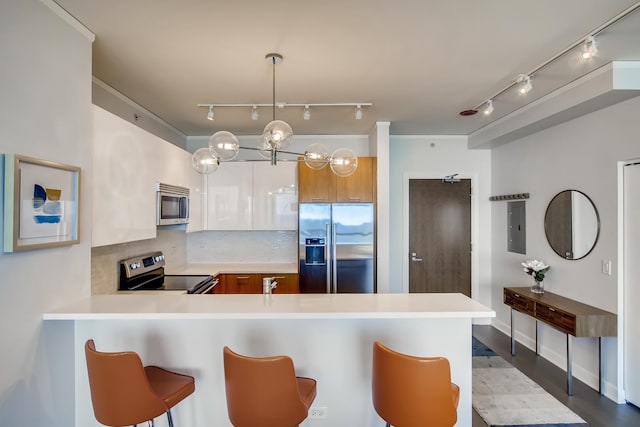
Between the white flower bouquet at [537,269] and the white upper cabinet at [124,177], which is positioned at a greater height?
the white upper cabinet at [124,177]

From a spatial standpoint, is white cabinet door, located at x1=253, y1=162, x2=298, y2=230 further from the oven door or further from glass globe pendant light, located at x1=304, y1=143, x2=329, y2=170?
glass globe pendant light, located at x1=304, y1=143, x2=329, y2=170

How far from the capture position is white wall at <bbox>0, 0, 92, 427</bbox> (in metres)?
→ 1.50

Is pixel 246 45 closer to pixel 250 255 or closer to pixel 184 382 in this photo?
pixel 184 382

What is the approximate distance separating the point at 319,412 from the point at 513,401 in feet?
5.88

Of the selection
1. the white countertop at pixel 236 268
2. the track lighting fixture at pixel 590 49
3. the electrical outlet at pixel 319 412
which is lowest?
the electrical outlet at pixel 319 412

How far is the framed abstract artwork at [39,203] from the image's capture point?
1.46 metres

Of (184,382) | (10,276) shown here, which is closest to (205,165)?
(10,276)

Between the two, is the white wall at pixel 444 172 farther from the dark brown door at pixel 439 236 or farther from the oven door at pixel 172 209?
the oven door at pixel 172 209

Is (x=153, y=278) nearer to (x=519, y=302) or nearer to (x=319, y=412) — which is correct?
(x=319, y=412)

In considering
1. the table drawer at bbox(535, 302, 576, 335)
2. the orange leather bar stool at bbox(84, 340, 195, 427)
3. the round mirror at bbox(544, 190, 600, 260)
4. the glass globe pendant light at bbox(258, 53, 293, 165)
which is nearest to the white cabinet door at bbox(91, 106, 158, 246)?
the orange leather bar stool at bbox(84, 340, 195, 427)

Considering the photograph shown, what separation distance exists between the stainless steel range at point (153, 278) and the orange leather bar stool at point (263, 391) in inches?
66.2

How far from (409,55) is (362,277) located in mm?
2497

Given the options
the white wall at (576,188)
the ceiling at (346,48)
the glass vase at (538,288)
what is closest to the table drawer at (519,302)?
the glass vase at (538,288)

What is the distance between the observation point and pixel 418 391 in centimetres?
144
